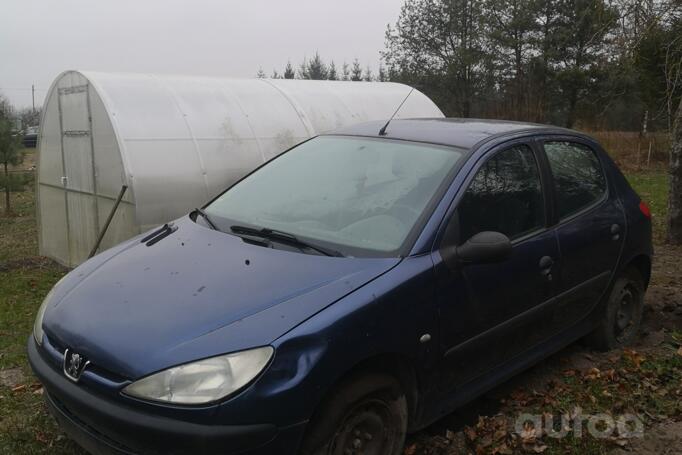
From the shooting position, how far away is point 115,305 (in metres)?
2.74

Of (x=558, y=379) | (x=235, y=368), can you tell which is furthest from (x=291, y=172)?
A: (x=558, y=379)

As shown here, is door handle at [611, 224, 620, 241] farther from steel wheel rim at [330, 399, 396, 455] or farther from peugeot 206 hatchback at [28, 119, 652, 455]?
steel wheel rim at [330, 399, 396, 455]

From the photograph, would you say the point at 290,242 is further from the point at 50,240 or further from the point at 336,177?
the point at 50,240

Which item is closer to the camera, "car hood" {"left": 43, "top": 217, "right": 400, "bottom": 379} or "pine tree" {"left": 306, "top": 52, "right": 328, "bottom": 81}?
"car hood" {"left": 43, "top": 217, "right": 400, "bottom": 379}

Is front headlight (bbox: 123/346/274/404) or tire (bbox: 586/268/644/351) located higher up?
front headlight (bbox: 123/346/274/404)

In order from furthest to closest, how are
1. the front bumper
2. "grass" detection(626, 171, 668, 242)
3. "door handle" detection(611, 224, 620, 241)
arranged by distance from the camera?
"grass" detection(626, 171, 668, 242), "door handle" detection(611, 224, 620, 241), the front bumper

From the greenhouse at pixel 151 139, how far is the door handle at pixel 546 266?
467cm

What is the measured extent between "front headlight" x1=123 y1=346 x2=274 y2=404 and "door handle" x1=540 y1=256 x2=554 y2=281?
194 cm

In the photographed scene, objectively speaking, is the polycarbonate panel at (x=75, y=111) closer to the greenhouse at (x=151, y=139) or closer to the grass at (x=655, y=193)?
the greenhouse at (x=151, y=139)

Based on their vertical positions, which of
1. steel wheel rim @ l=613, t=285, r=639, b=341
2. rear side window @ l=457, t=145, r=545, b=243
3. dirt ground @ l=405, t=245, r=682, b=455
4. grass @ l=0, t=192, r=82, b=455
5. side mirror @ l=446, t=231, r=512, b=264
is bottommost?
grass @ l=0, t=192, r=82, b=455

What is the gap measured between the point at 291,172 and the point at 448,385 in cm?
166

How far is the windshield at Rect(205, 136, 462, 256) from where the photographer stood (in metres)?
3.11

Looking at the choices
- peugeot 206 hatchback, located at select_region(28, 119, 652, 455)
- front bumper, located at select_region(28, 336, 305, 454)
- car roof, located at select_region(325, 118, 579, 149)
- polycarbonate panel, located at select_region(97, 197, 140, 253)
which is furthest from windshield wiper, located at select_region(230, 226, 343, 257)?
polycarbonate panel, located at select_region(97, 197, 140, 253)

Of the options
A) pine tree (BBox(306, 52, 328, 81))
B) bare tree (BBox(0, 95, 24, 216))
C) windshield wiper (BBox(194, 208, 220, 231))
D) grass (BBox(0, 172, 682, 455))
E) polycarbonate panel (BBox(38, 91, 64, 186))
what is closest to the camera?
grass (BBox(0, 172, 682, 455))
